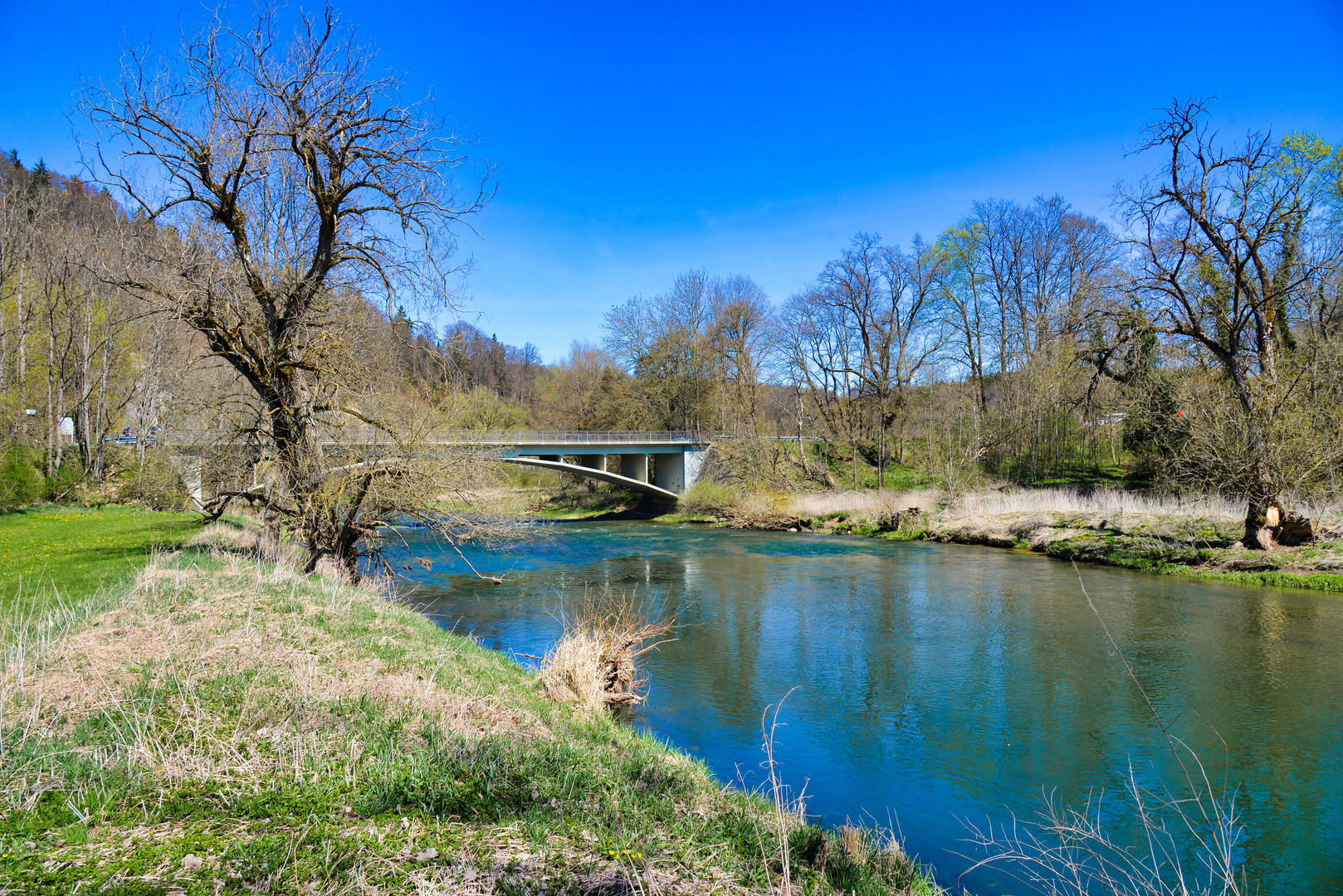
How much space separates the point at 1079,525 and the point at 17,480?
31.8m

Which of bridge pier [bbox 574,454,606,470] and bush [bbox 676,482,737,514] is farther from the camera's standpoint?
bridge pier [bbox 574,454,606,470]

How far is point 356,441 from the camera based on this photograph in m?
13.2

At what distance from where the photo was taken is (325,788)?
3.65 m

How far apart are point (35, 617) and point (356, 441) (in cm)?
679

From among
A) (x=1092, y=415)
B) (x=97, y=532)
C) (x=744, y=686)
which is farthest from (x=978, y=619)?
(x=1092, y=415)

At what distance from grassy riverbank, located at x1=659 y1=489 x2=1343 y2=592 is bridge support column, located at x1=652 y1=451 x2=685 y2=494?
436 cm

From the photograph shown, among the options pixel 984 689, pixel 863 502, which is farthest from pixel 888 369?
pixel 984 689

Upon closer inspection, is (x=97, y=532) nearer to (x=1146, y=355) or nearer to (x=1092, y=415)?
(x=1146, y=355)

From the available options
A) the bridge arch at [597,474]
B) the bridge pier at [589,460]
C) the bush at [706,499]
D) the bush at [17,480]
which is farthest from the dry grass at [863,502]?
the bush at [17,480]

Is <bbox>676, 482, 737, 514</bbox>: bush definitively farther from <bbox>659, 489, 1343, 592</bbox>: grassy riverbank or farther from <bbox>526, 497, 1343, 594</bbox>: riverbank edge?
<bbox>526, 497, 1343, 594</bbox>: riverbank edge

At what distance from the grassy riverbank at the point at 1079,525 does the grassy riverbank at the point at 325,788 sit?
16524 millimetres

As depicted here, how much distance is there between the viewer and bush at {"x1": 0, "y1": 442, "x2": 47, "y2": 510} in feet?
62.2

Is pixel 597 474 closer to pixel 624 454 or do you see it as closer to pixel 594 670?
pixel 624 454

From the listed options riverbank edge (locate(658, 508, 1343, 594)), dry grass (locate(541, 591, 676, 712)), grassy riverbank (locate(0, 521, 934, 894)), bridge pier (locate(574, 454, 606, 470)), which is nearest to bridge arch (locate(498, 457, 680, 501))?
bridge pier (locate(574, 454, 606, 470))
